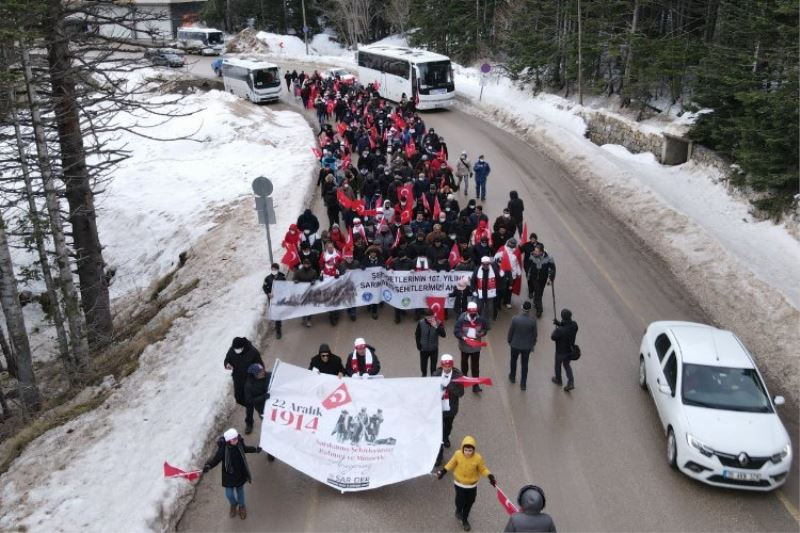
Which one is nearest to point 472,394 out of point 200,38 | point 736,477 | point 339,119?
point 736,477

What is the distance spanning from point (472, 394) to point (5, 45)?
1037 cm

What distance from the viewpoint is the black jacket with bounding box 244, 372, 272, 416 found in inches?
370

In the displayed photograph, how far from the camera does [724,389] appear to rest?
9.41m

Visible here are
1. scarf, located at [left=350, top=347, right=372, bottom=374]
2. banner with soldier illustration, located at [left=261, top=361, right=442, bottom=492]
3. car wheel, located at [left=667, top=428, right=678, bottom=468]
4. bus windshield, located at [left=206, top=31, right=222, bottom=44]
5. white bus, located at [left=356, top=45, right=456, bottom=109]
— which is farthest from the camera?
bus windshield, located at [left=206, top=31, right=222, bottom=44]

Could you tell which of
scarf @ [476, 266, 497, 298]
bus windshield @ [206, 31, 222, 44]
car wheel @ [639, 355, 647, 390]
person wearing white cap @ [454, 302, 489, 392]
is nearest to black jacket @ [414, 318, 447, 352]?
person wearing white cap @ [454, 302, 489, 392]

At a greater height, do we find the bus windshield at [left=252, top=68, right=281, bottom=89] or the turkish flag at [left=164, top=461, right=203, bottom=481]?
the bus windshield at [left=252, top=68, right=281, bottom=89]

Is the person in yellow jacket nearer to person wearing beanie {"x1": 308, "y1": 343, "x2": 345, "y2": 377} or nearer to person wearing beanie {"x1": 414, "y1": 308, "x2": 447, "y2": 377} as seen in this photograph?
person wearing beanie {"x1": 308, "y1": 343, "x2": 345, "y2": 377}

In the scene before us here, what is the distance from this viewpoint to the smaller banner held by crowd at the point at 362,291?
1356 centimetres

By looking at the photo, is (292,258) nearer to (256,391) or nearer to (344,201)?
(344,201)

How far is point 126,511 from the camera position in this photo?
8.59 m

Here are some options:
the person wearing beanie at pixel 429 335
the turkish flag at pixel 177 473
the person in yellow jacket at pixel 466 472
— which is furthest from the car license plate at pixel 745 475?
the turkish flag at pixel 177 473

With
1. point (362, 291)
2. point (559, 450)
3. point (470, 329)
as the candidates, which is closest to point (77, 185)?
point (362, 291)

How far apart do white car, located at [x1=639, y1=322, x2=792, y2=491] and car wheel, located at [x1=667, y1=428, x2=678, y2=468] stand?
0.04 ft

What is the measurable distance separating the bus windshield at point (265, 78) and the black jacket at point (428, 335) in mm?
33472
